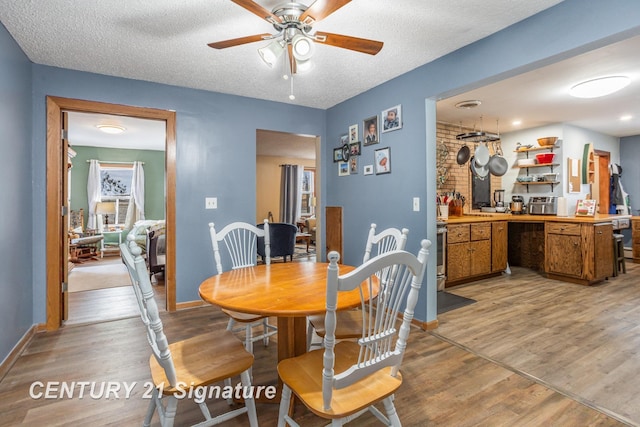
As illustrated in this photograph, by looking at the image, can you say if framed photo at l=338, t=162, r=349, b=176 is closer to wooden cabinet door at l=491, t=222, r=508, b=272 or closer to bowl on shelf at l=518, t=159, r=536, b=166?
wooden cabinet door at l=491, t=222, r=508, b=272

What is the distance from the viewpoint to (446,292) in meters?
3.92

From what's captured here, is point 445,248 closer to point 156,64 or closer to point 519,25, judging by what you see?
point 519,25

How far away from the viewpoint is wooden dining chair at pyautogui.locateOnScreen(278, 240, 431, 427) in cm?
105

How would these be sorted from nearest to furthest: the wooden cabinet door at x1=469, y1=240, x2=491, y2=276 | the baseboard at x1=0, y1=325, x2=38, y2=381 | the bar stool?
the baseboard at x1=0, y1=325, x2=38, y2=381 < the wooden cabinet door at x1=469, y1=240, x2=491, y2=276 < the bar stool

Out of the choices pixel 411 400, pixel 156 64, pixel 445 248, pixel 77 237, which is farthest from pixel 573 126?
pixel 77 237

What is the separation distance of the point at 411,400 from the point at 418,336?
3.04 feet

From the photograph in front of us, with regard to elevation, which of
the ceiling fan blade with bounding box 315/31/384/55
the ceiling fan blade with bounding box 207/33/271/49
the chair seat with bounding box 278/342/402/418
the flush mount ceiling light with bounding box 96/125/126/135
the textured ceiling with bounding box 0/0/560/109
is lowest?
the chair seat with bounding box 278/342/402/418

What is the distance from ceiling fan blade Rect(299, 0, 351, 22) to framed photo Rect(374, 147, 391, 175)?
1712 millimetres

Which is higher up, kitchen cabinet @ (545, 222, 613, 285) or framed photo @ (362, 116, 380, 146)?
framed photo @ (362, 116, 380, 146)

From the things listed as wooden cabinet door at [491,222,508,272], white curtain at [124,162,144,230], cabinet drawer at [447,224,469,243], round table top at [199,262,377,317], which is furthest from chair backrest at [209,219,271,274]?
white curtain at [124,162,144,230]

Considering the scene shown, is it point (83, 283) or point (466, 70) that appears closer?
point (466, 70)

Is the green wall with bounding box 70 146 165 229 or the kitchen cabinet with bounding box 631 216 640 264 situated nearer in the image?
the kitchen cabinet with bounding box 631 216 640 264

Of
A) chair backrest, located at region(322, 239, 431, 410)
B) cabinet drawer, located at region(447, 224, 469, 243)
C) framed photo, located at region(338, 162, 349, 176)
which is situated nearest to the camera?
chair backrest, located at region(322, 239, 431, 410)

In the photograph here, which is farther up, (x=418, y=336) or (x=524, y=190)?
(x=524, y=190)
